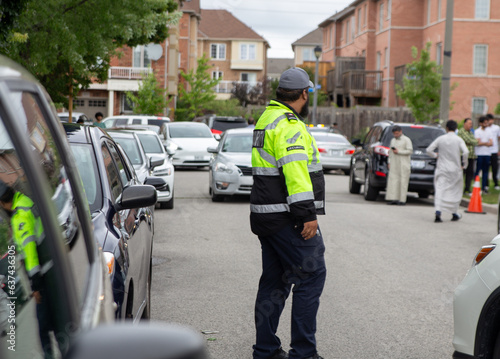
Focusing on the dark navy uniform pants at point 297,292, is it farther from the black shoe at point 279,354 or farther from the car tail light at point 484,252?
the car tail light at point 484,252

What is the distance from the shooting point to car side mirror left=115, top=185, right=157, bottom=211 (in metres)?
4.69

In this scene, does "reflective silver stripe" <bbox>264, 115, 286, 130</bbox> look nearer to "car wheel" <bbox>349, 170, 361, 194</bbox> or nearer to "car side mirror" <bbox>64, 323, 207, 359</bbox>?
"car side mirror" <bbox>64, 323, 207, 359</bbox>

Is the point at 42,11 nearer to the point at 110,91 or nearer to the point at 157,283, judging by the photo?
the point at 157,283

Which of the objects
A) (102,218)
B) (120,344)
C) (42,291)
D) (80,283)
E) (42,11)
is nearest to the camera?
(120,344)

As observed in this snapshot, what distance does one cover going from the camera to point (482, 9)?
1586 inches

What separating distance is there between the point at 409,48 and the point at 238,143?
3120 cm

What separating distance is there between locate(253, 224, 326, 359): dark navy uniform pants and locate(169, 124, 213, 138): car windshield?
21.7 metres

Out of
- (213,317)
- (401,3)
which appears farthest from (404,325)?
(401,3)

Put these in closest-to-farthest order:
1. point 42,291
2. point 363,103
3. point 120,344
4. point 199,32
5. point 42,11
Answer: point 120,344, point 42,291, point 42,11, point 363,103, point 199,32

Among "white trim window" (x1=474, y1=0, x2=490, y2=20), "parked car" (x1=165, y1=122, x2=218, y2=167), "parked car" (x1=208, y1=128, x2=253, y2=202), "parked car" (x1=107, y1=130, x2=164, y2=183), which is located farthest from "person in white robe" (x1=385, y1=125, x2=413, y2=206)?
"white trim window" (x1=474, y1=0, x2=490, y2=20)

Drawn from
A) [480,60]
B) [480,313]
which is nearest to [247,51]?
[480,60]

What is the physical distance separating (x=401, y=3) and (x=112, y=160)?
4222 cm

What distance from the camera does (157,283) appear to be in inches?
313

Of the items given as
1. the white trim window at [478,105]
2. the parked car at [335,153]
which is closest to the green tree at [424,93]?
the parked car at [335,153]
